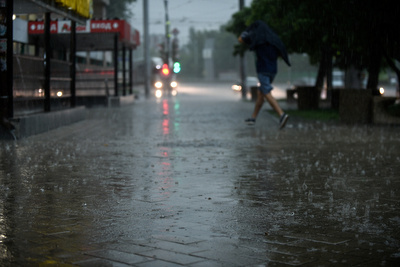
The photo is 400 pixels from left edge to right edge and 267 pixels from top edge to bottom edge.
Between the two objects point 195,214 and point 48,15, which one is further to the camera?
point 48,15

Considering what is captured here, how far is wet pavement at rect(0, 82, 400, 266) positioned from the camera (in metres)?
4.66

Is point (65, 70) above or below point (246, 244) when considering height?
above

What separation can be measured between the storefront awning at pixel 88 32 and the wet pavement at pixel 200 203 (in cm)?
1493

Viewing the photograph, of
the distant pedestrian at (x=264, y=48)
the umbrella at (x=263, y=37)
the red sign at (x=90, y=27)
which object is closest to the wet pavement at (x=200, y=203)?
the distant pedestrian at (x=264, y=48)

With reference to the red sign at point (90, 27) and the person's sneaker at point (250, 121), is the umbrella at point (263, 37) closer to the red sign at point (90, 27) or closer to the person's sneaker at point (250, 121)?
the person's sneaker at point (250, 121)

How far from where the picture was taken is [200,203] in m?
6.52

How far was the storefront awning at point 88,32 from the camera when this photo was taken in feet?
87.7

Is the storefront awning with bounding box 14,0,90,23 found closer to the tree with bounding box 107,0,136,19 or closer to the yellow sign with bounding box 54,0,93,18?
the yellow sign with bounding box 54,0,93,18

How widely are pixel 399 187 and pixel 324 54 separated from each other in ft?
67.0

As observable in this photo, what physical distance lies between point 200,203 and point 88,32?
2222 cm

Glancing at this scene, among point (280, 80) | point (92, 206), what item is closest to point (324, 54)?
point (92, 206)

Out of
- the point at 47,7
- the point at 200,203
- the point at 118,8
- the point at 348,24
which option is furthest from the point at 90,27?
the point at 118,8

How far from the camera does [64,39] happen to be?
29000 millimetres

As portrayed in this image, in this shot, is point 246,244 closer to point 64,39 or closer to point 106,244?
point 106,244
